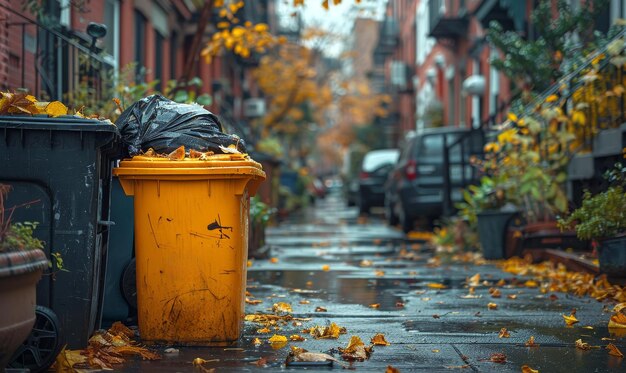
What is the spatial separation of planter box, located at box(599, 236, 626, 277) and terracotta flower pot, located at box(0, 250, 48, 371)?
5037 mm

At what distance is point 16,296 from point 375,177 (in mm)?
21857

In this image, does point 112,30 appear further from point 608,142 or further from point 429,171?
point 608,142

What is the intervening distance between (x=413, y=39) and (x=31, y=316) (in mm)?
35523

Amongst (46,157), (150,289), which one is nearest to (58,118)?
(46,157)

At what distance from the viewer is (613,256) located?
753 centimetres

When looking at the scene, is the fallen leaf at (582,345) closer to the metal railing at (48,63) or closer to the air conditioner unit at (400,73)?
the metal railing at (48,63)

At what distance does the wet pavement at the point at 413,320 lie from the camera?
4922mm

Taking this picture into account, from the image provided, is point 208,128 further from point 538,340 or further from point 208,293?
point 538,340

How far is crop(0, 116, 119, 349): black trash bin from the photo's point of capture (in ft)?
15.8

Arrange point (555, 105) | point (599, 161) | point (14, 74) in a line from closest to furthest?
point (14, 74), point (599, 161), point (555, 105)

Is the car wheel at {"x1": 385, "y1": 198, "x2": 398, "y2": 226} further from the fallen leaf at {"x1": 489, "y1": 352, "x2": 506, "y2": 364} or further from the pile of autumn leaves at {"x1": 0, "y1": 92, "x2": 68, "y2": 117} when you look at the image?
the pile of autumn leaves at {"x1": 0, "y1": 92, "x2": 68, "y2": 117}

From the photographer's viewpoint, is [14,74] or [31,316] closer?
[31,316]

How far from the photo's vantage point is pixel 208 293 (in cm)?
A: 526

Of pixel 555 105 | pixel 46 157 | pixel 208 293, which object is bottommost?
pixel 208 293
